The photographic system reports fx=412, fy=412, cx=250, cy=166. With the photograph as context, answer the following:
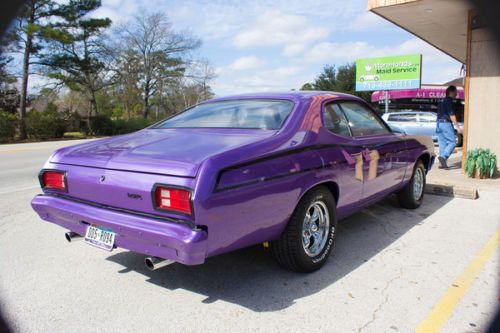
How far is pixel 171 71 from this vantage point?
44500 mm

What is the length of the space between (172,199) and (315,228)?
1.48m

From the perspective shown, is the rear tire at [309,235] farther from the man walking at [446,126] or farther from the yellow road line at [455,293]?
the man walking at [446,126]

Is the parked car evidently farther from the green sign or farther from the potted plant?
the green sign

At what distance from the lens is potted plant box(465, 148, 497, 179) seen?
305 inches

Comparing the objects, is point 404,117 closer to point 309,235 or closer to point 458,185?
point 458,185

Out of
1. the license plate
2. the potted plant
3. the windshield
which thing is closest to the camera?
the license plate

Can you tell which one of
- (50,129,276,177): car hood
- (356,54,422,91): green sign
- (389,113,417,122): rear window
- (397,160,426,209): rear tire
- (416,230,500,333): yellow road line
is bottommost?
(416,230,500,333): yellow road line

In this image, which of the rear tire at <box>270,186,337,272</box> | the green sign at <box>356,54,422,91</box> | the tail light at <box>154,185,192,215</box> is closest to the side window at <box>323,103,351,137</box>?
the rear tire at <box>270,186,337,272</box>

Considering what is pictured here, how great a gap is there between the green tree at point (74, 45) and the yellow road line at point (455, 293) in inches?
1014

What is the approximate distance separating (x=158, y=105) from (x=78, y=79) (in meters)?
20.3

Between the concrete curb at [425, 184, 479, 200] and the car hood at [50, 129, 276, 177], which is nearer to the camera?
the car hood at [50, 129, 276, 177]

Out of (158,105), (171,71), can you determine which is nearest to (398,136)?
(171,71)

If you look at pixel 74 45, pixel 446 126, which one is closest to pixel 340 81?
pixel 74 45

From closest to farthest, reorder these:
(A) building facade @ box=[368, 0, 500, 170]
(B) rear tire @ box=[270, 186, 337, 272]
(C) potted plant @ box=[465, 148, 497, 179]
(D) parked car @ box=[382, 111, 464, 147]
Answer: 1. (B) rear tire @ box=[270, 186, 337, 272]
2. (C) potted plant @ box=[465, 148, 497, 179]
3. (A) building facade @ box=[368, 0, 500, 170]
4. (D) parked car @ box=[382, 111, 464, 147]
